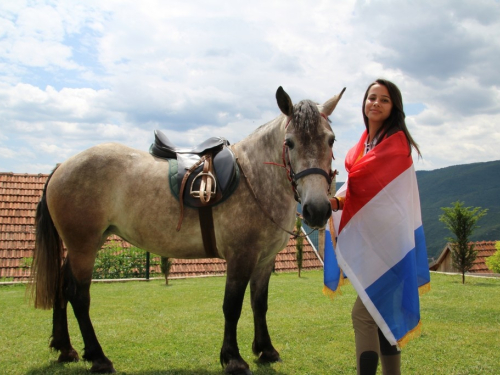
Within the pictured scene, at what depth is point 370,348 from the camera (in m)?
2.60

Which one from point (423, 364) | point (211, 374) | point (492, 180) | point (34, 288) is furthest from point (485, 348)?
point (492, 180)

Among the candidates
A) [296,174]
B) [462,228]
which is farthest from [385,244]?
[462,228]

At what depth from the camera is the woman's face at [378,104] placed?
276cm

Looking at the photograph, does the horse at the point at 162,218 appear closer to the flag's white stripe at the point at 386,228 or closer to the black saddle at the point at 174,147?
the black saddle at the point at 174,147

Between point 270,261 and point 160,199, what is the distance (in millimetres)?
1213

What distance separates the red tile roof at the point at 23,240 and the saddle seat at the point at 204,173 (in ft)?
27.9

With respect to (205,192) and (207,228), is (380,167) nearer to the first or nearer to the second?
(205,192)

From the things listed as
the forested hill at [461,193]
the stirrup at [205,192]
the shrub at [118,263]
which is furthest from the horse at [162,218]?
the forested hill at [461,193]

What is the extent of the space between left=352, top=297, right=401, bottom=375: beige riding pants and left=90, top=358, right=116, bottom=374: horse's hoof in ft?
7.63

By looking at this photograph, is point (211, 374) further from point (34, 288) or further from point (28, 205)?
point (28, 205)

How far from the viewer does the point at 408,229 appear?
104 inches

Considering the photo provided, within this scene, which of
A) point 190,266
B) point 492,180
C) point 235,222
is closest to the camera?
point 235,222

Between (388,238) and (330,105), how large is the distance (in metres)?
1.18

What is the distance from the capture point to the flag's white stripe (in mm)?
2637
